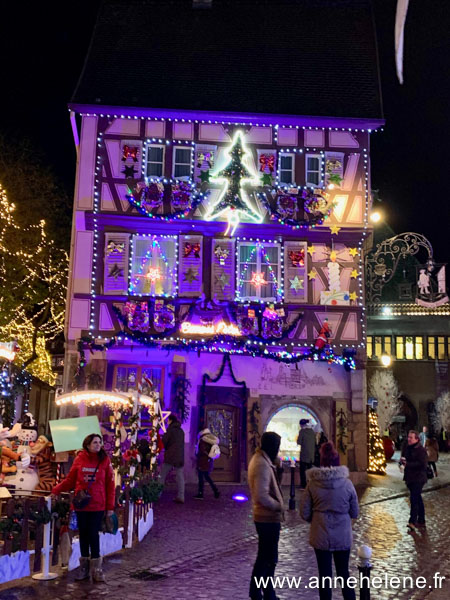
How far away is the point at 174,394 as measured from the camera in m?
19.5

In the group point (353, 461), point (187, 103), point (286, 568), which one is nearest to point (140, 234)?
point (187, 103)

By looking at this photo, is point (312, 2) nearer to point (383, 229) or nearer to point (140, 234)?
point (140, 234)

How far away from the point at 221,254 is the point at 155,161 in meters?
3.42

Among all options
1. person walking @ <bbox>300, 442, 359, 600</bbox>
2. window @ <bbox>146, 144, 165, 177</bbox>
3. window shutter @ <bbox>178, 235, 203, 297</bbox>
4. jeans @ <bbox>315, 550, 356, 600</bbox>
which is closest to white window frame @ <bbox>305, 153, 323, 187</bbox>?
window shutter @ <bbox>178, 235, 203, 297</bbox>

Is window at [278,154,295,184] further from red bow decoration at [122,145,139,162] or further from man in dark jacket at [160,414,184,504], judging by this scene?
man in dark jacket at [160,414,184,504]

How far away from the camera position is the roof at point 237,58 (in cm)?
2092

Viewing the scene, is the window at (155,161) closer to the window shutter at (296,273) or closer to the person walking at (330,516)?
the window shutter at (296,273)

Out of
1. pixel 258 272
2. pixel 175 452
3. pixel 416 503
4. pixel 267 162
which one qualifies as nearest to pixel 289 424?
pixel 258 272

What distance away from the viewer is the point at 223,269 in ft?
65.8

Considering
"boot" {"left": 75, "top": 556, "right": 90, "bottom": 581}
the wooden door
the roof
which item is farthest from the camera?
the roof

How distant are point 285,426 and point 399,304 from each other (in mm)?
29965

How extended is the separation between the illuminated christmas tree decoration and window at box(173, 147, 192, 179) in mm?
838

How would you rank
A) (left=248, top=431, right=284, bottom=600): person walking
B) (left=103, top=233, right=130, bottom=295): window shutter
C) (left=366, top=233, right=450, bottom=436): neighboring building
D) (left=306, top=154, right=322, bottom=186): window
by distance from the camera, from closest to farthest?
(left=248, top=431, right=284, bottom=600): person walking, (left=103, top=233, right=130, bottom=295): window shutter, (left=306, top=154, right=322, bottom=186): window, (left=366, top=233, right=450, bottom=436): neighboring building

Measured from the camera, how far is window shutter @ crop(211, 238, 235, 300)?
20.0m
